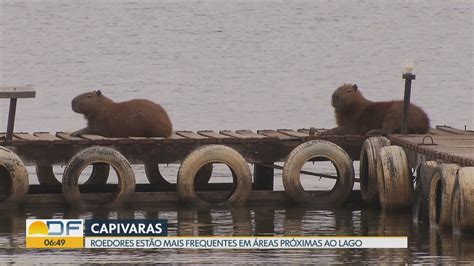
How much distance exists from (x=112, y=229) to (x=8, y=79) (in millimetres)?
41505

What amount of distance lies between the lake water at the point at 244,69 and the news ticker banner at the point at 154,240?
0.32 metres

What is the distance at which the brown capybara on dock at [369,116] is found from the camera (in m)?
27.2

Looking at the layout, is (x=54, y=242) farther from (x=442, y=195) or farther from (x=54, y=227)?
(x=442, y=195)

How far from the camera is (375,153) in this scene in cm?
2586

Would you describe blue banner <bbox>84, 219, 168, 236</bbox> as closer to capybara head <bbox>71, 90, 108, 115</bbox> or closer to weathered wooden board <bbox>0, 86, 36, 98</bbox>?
weathered wooden board <bbox>0, 86, 36, 98</bbox>

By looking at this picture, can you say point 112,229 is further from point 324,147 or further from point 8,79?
point 8,79

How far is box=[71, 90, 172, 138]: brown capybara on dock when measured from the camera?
2662 centimetres

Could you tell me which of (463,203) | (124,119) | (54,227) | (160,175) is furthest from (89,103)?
(463,203)

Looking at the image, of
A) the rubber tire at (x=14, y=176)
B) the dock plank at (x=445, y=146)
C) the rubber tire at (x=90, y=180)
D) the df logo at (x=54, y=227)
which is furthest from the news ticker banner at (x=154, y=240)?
the rubber tire at (x=90, y=180)

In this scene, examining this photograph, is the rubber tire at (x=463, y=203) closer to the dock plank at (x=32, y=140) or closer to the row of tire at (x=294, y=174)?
the row of tire at (x=294, y=174)

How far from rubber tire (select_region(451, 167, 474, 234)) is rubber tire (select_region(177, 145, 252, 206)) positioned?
183 inches

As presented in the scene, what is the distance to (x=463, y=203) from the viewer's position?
2153 cm

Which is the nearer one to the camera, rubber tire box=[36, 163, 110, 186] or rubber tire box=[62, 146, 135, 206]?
rubber tire box=[62, 146, 135, 206]

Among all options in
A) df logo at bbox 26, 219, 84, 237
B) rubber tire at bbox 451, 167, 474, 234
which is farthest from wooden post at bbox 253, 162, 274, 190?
rubber tire at bbox 451, 167, 474, 234
